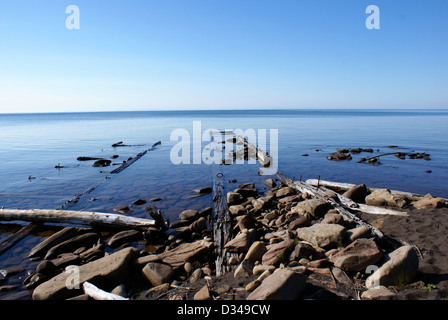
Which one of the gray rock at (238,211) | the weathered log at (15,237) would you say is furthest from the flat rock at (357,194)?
the weathered log at (15,237)

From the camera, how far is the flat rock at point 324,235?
7.00 m

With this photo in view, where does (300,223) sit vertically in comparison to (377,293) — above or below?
below

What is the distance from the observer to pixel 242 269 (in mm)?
6305

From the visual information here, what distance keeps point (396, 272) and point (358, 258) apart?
74 centimetres

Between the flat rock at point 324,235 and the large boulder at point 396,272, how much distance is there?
5.43 ft

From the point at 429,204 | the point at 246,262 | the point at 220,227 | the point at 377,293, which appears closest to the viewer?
the point at 377,293

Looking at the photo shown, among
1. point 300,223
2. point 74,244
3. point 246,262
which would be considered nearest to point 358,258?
point 246,262

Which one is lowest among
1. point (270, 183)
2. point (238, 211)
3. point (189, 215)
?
point (189, 215)

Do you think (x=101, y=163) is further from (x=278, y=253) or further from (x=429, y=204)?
(x=429, y=204)

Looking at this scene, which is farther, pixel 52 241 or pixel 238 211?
pixel 238 211

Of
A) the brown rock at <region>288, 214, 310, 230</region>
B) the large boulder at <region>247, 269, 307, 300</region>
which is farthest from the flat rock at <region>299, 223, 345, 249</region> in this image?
the large boulder at <region>247, 269, 307, 300</region>

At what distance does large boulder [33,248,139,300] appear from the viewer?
19.4 ft

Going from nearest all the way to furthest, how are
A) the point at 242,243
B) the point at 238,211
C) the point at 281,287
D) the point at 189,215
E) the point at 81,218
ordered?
1. the point at 281,287
2. the point at 242,243
3. the point at 81,218
4. the point at 189,215
5. the point at 238,211

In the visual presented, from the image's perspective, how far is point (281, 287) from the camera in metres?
4.63
